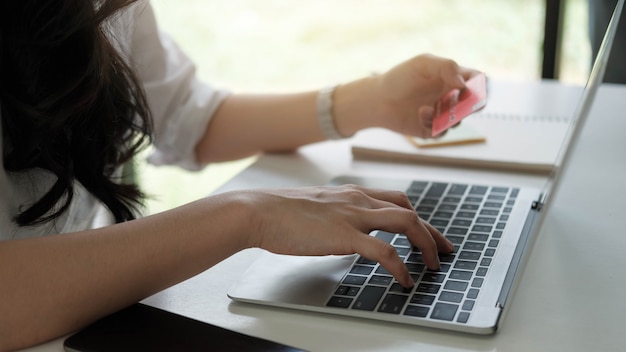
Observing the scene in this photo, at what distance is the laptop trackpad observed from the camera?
798 mm

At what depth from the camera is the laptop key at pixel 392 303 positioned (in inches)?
29.9

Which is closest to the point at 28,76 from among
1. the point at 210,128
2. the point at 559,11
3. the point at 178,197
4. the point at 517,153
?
the point at 210,128

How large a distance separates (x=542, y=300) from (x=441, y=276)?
0.31 feet

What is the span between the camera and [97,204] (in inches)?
44.8

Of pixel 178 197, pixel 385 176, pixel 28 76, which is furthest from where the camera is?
pixel 178 197

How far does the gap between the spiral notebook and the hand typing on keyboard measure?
0.33 meters

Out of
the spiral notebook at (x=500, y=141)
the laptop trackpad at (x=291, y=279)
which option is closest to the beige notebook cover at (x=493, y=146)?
the spiral notebook at (x=500, y=141)

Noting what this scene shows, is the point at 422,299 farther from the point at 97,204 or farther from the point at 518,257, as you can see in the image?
the point at 97,204

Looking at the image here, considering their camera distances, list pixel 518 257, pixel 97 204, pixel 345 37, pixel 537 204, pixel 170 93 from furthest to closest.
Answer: pixel 345 37 < pixel 170 93 < pixel 97 204 < pixel 537 204 < pixel 518 257

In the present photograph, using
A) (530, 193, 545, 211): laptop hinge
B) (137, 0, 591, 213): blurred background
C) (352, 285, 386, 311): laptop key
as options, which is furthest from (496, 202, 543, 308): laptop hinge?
(137, 0, 591, 213): blurred background

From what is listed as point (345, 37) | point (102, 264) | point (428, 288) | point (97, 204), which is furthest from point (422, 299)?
point (345, 37)

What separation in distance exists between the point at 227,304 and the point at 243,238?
6 centimetres

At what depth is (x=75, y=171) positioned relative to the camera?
970mm

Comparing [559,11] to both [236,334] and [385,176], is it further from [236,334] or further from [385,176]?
[236,334]
